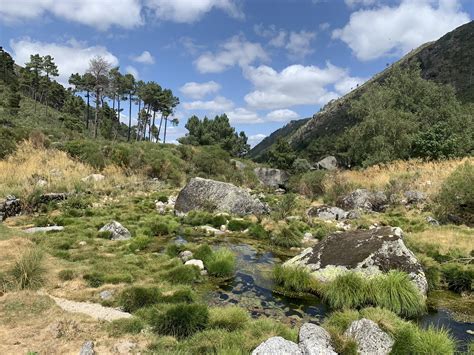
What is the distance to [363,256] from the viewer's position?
25.7ft

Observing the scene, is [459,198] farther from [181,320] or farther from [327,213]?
[181,320]

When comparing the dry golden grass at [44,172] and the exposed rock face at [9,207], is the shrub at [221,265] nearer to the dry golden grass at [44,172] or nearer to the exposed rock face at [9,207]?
the exposed rock face at [9,207]

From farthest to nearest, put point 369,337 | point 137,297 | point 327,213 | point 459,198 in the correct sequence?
point 327,213
point 459,198
point 137,297
point 369,337

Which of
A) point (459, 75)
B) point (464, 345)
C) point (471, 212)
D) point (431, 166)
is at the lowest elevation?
point (464, 345)

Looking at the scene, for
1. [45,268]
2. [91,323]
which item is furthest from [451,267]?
[45,268]

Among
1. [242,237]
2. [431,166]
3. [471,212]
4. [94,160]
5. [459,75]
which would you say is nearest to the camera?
[242,237]

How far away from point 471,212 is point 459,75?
3575 inches

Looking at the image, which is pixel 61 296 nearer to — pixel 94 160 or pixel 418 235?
pixel 418 235

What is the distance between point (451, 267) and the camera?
8.21m

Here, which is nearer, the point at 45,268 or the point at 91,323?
the point at 91,323

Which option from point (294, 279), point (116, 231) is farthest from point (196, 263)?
point (116, 231)

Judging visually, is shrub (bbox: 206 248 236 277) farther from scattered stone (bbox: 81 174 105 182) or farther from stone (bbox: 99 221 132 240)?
scattered stone (bbox: 81 174 105 182)

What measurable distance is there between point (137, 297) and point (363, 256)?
4535mm

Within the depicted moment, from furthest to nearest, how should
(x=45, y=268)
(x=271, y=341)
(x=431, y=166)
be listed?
1. (x=431, y=166)
2. (x=45, y=268)
3. (x=271, y=341)
